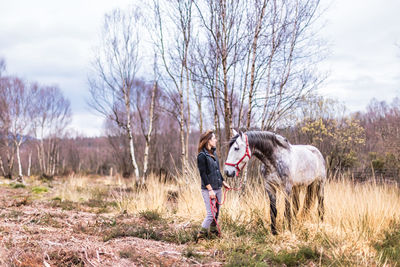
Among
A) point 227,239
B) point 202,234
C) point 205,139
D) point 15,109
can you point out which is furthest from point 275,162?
point 15,109

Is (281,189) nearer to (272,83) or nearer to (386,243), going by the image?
(386,243)

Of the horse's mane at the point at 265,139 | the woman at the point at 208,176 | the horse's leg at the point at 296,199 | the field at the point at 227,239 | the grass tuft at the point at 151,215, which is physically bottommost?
the grass tuft at the point at 151,215

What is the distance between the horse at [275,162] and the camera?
3959 millimetres

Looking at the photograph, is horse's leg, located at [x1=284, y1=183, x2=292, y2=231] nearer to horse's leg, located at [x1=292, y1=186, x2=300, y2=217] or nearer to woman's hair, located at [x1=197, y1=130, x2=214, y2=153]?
horse's leg, located at [x1=292, y1=186, x2=300, y2=217]

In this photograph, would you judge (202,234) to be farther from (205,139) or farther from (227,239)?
(205,139)

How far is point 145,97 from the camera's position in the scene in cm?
1866

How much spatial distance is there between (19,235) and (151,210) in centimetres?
259

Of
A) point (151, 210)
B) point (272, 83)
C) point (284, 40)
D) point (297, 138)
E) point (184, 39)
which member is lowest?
point (151, 210)

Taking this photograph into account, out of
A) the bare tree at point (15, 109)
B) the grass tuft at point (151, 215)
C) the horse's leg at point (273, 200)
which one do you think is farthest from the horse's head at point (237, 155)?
the bare tree at point (15, 109)

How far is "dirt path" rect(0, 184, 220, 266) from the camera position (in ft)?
11.5

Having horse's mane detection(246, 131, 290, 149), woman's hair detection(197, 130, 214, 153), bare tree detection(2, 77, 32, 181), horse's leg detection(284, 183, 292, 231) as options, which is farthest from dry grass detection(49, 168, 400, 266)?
bare tree detection(2, 77, 32, 181)

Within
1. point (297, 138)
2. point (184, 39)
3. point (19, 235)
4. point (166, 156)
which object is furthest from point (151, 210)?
point (166, 156)

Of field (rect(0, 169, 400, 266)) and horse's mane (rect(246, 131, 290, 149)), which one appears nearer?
field (rect(0, 169, 400, 266))

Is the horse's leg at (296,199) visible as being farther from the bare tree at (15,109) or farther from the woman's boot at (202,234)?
the bare tree at (15,109)
